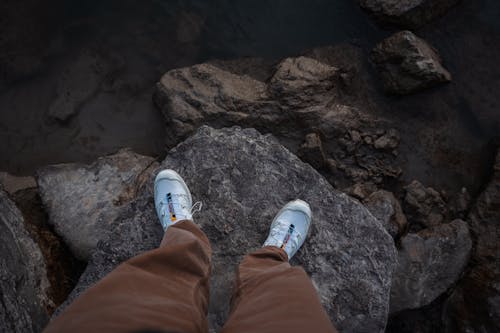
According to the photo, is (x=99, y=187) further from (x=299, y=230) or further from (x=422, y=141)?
(x=422, y=141)

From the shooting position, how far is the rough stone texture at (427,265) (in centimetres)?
270

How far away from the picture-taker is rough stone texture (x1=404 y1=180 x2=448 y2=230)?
2.89 meters

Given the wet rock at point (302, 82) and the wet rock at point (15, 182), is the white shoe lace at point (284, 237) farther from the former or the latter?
the wet rock at point (15, 182)

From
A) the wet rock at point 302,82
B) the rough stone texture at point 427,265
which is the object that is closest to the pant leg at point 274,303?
the rough stone texture at point 427,265

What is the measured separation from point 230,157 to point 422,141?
1582 millimetres

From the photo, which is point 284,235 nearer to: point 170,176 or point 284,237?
point 284,237

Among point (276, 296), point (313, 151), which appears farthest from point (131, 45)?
point (276, 296)

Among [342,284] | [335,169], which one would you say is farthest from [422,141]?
[342,284]

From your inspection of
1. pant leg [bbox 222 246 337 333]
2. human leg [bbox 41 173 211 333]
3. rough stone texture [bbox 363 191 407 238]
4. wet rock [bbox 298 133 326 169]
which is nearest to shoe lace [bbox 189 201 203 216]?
human leg [bbox 41 173 211 333]

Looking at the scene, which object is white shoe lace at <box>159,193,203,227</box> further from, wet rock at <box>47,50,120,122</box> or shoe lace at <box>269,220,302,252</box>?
wet rock at <box>47,50,120,122</box>

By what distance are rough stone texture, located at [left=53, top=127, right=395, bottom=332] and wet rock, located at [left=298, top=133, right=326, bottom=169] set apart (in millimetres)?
385

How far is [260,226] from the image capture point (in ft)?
7.91

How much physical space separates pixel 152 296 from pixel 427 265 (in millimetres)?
2069

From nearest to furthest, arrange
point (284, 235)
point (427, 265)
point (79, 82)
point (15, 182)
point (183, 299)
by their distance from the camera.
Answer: point (183, 299) < point (284, 235) < point (427, 265) < point (15, 182) < point (79, 82)
